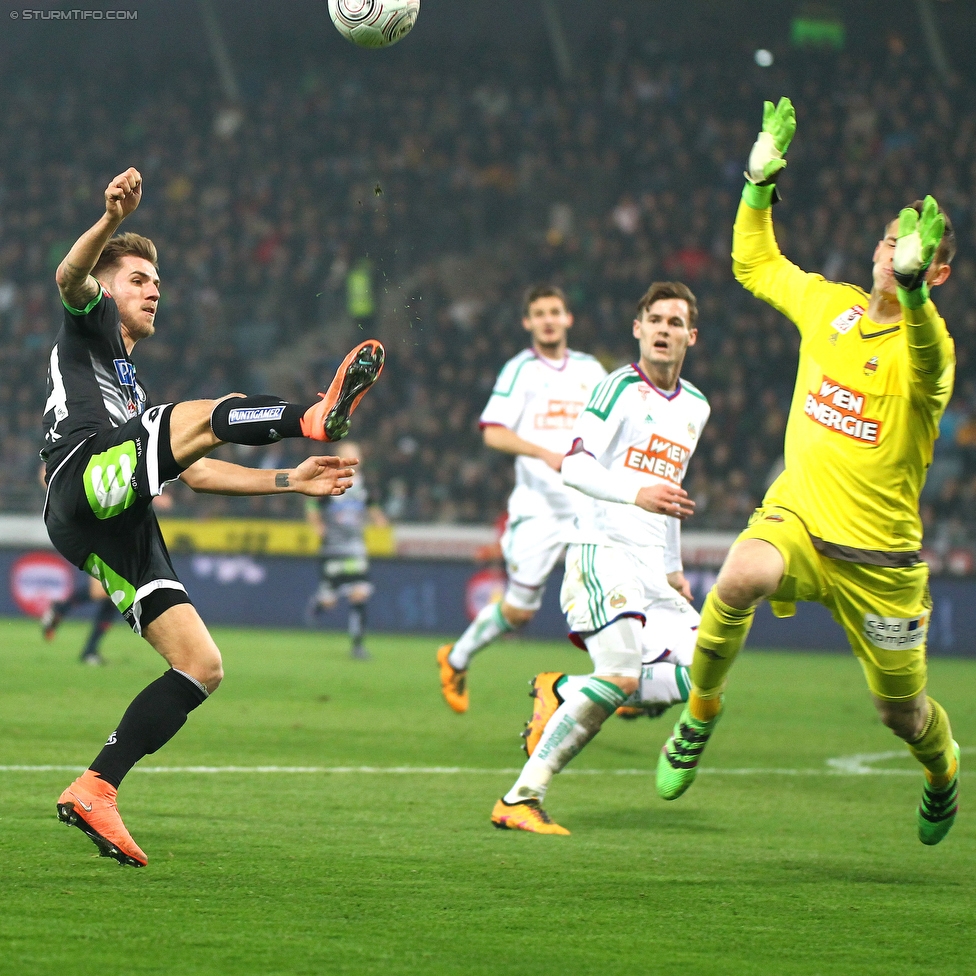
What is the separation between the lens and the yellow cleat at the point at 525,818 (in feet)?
19.9

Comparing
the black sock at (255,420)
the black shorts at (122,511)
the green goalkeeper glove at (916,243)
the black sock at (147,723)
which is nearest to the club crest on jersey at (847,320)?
the green goalkeeper glove at (916,243)

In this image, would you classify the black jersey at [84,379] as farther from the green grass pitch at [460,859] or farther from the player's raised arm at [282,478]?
the green grass pitch at [460,859]

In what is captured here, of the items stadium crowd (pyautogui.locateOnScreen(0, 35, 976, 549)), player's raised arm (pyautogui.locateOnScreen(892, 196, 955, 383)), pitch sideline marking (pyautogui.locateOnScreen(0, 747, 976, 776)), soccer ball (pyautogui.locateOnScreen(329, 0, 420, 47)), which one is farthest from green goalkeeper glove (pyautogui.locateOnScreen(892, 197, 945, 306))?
stadium crowd (pyautogui.locateOnScreen(0, 35, 976, 549))

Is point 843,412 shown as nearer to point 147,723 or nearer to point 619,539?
point 619,539

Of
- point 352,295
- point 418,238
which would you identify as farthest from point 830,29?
point 352,295

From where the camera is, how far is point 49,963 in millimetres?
3715

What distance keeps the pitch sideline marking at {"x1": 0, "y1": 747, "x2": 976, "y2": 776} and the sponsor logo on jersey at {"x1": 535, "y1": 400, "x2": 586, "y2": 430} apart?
2508mm

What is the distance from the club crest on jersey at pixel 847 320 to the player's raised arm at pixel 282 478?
6.34ft

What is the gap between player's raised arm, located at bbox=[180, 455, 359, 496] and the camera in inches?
190

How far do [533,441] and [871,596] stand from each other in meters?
4.54

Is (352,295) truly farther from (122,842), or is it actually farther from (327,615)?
(122,842)

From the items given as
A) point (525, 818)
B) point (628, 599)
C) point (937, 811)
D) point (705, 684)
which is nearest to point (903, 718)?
point (937, 811)

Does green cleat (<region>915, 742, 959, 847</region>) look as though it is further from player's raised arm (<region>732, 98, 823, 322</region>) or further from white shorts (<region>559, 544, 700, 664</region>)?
player's raised arm (<region>732, 98, 823, 322</region>)

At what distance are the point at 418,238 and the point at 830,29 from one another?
26.6 ft
